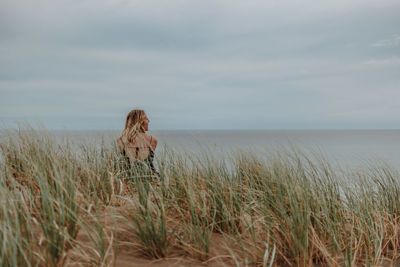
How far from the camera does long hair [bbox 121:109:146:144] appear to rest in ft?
15.5

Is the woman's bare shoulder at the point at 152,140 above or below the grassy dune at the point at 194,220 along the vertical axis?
above

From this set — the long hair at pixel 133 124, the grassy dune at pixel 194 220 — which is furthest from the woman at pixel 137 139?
the grassy dune at pixel 194 220

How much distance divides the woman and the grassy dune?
3.14 feet

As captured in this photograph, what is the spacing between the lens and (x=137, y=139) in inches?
188

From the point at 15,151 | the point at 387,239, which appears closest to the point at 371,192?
the point at 387,239

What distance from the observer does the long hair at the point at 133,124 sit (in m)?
4.72

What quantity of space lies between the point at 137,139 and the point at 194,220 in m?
2.64

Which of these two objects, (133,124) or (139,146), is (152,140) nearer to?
(139,146)

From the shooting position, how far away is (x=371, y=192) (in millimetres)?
3564

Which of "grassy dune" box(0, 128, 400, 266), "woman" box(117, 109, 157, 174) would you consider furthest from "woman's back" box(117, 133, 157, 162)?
"grassy dune" box(0, 128, 400, 266)

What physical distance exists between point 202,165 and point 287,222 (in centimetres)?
129

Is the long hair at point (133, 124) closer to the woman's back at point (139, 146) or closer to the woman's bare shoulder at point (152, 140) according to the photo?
the woman's back at point (139, 146)

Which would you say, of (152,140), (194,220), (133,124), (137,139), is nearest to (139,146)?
(137,139)

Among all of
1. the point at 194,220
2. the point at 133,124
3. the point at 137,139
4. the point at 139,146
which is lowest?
the point at 194,220
